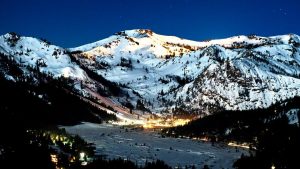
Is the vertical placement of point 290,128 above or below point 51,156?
above

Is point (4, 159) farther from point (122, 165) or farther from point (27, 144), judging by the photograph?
point (122, 165)

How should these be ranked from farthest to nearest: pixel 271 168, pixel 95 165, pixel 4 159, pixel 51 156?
pixel 95 165
pixel 51 156
pixel 271 168
pixel 4 159

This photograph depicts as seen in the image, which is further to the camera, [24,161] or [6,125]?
[6,125]

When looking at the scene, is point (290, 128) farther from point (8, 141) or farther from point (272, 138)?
point (8, 141)

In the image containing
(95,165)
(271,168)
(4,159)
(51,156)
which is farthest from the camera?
(95,165)

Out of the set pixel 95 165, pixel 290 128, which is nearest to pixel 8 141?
pixel 95 165

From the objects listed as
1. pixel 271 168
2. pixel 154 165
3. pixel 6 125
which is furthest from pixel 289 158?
pixel 6 125

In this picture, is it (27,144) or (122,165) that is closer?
(27,144)

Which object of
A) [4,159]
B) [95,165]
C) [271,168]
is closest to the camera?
[4,159]

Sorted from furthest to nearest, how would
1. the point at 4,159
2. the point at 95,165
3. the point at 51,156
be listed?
the point at 95,165 → the point at 51,156 → the point at 4,159
